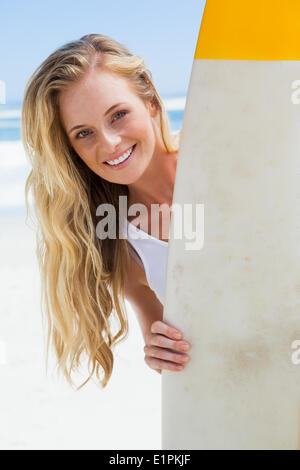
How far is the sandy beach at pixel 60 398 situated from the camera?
11.0ft

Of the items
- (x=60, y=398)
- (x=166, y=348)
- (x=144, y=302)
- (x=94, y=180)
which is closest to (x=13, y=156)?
(x=60, y=398)

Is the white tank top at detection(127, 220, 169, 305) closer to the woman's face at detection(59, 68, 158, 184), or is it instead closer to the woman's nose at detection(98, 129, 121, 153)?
the woman's face at detection(59, 68, 158, 184)

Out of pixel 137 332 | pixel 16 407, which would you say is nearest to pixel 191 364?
pixel 16 407

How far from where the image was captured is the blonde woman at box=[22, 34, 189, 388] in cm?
148

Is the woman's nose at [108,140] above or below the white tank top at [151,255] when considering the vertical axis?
above

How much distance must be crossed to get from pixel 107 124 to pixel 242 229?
46 centimetres

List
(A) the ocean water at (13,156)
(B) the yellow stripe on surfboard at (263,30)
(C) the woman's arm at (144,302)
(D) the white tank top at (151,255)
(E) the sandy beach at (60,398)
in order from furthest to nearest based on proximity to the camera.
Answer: (A) the ocean water at (13,156)
(E) the sandy beach at (60,398)
(C) the woman's arm at (144,302)
(D) the white tank top at (151,255)
(B) the yellow stripe on surfboard at (263,30)

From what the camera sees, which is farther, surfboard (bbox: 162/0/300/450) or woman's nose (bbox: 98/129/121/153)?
woman's nose (bbox: 98/129/121/153)

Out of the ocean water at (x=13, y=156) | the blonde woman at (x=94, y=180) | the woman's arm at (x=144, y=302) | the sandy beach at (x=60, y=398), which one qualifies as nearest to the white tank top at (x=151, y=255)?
the blonde woman at (x=94, y=180)

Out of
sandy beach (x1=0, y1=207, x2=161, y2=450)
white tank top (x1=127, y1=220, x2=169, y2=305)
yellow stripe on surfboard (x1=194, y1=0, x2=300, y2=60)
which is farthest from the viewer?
sandy beach (x1=0, y1=207, x2=161, y2=450)

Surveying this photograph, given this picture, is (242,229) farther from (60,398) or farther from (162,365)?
(60,398)

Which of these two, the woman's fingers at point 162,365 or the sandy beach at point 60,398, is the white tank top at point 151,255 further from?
the sandy beach at point 60,398

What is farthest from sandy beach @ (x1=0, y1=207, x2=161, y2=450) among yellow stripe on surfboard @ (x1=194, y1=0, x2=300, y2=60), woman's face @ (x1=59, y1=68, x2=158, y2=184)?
yellow stripe on surfboard @ (x1=194, y1=0, x2=300, y2=60)

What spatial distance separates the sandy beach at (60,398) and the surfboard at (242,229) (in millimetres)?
1741
